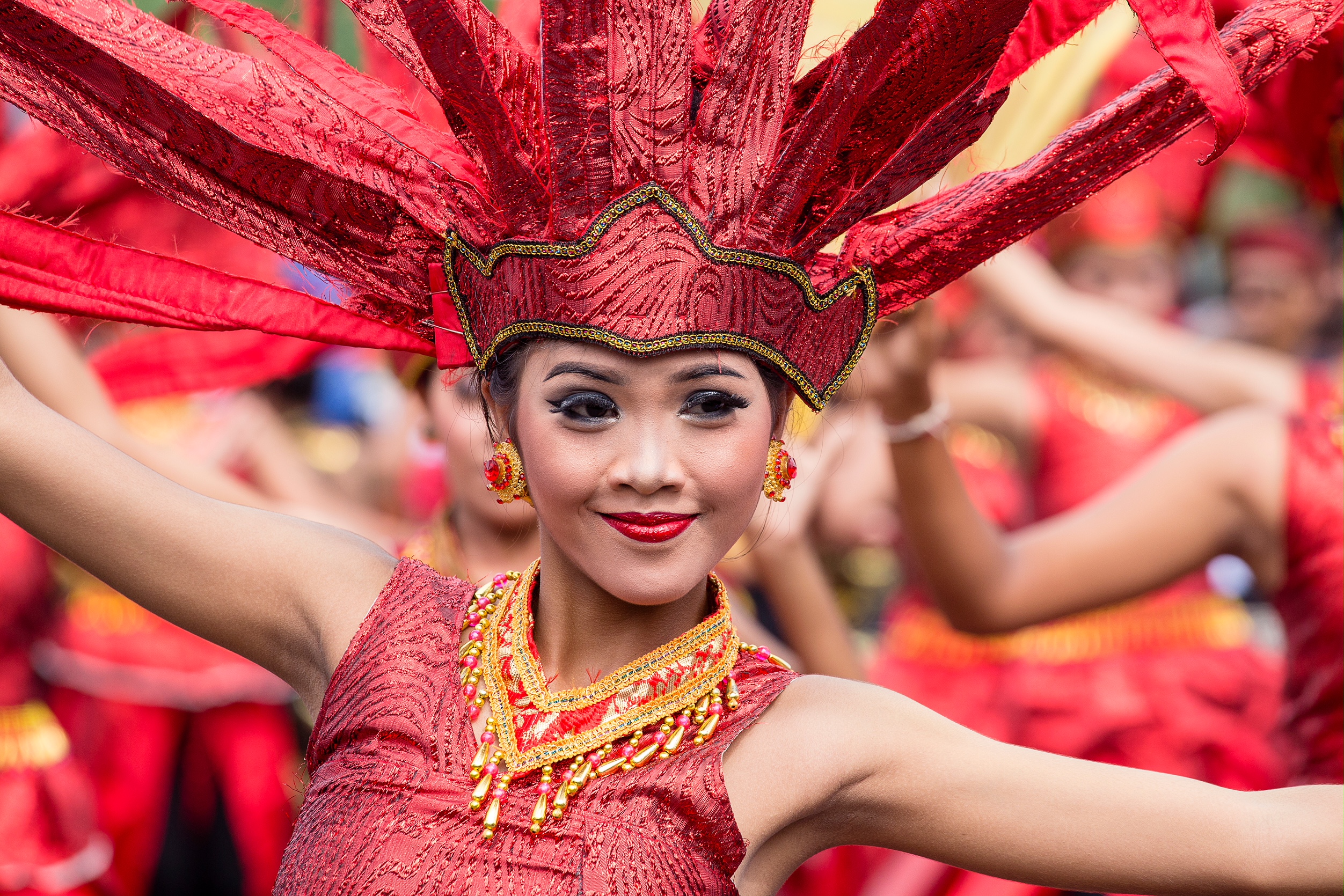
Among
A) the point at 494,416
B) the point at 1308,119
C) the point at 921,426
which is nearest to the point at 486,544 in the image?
the point at 921,426

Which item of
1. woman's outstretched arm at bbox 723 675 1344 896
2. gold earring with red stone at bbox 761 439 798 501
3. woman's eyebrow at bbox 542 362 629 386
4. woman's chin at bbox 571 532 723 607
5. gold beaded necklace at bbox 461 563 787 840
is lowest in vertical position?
woman's outstretched arm at bbox 723 675 1344 896

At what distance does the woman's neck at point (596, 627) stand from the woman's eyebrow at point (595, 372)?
11.1 inches

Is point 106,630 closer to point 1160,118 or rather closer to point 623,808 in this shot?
point 623,808

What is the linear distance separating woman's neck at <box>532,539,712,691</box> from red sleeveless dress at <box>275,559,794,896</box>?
0.12 m

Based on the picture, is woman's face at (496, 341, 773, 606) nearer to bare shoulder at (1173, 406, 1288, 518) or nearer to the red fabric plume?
the red fabric plume

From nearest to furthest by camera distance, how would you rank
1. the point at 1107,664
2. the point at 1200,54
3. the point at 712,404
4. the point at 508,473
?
the point at 1200,54, the point at 712,404, the point at 508,473, the point at 1107,664

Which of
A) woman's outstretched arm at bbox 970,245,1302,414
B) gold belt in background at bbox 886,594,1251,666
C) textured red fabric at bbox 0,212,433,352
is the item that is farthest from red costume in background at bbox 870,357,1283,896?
textured red fabric at bbox 0,212,433,352

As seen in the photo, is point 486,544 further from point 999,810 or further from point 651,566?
point 999,810

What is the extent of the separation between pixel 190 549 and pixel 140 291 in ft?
1.11

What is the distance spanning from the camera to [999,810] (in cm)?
181

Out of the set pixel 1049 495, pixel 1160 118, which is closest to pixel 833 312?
pixel 1160 118

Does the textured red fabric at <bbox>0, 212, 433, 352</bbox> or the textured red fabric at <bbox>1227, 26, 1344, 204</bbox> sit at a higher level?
the textured red fabric at <bbox>1227, 26, 1344, 204</bbox>

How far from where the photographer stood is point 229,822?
5.60 meters

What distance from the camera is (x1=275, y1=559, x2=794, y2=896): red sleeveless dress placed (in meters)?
1.76
